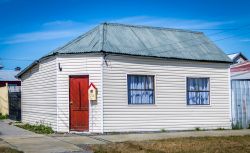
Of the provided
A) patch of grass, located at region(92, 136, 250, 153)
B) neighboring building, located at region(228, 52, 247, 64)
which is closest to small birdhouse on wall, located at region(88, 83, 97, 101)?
patch of grass, located at region(92, 136, 250, 153)

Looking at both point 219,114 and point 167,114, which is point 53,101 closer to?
point 167,114

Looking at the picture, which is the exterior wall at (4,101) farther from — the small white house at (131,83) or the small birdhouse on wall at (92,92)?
the small birdhouse on wall at (92,92)

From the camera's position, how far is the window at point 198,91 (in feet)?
62.1

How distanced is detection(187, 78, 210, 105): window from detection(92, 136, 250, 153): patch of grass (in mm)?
4288

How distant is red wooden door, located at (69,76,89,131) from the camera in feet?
56.2

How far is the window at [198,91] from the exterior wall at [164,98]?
222mm

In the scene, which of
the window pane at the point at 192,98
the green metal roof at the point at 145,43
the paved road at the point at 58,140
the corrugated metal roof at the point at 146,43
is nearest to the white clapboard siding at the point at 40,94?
the green metal roof at the point at 145,43

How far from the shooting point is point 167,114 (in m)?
18.2

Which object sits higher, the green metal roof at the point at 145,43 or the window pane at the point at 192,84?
the green metal roof at the point at 145,43

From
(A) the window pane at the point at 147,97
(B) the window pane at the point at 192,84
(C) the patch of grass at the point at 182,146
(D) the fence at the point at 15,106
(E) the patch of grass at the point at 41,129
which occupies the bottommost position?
(C) the patch of grass at the point at 182,146

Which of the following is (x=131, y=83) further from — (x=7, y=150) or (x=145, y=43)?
(x=7, y=150)

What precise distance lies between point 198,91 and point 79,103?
549 centimetres

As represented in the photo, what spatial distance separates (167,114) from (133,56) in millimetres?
2950

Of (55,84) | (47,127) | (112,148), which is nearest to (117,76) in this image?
(55,84)
